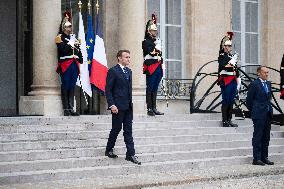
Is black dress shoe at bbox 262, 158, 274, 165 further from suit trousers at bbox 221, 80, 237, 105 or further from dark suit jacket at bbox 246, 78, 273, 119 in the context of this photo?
suit trousers at bbox 221, 80, 237, 105

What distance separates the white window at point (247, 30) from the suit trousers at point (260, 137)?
317 inches

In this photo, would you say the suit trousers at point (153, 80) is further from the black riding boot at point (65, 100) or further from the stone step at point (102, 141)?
the black riding boot at point (65, 100)

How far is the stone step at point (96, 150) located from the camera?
9.75 m

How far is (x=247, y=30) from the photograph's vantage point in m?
19.6

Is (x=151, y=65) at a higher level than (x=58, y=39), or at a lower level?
lower

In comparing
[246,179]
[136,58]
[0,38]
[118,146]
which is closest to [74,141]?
[118,146]

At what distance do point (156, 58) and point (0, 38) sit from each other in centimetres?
552

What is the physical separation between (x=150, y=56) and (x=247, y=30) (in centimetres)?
696

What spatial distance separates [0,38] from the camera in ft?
55.5

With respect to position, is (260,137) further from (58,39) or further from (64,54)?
(58,39)

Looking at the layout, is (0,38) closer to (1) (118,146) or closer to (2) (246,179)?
(1) (118,146)

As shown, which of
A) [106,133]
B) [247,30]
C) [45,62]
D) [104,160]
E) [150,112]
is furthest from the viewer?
[247,30]

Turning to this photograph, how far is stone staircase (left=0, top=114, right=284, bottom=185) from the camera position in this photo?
31.3ft

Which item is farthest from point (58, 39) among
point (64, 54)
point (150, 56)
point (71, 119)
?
point (150, 56)
